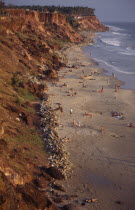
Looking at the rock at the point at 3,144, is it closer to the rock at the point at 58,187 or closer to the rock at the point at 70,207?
the rock at the point at 58,187

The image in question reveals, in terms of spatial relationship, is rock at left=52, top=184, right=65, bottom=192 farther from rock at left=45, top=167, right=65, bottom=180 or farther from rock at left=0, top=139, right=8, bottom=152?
rock at left=0, top=139, right=8, bottom=152

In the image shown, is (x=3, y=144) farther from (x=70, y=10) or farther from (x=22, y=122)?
(x=70, y=10)

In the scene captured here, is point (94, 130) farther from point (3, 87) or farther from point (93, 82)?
point (93, 82)

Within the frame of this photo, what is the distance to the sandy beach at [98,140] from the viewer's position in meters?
14.8

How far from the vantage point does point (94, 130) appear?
22625 mm

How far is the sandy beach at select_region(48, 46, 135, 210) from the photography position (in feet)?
48.5

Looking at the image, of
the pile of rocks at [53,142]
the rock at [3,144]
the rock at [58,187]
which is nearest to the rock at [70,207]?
the rock at [58,187]

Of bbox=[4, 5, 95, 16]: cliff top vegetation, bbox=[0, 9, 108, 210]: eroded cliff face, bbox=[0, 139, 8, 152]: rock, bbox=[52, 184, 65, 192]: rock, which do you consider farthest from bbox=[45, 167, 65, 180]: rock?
bbox=[4, 5, 95, 16]: cliff top vegetation

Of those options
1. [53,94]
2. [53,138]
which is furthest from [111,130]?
[53,94]

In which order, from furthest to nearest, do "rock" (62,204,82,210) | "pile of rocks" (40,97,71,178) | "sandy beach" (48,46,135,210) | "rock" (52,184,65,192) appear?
"pile of rocks" (40,97,71,178)
"sandy beach" (48,46,135,210)
"rock" (52,184,65,192)
"rock" (62,204,82,210)

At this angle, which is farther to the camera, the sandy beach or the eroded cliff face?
the sandy beach

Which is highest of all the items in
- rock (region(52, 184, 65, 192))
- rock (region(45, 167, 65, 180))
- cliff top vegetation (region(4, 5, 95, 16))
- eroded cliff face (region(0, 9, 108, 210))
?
cliff top vegetation (region(4, 5, 95, 16))

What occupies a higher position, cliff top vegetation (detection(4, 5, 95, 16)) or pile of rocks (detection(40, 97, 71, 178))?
cliff top vegetation (detection(4, 5, 95, 16))

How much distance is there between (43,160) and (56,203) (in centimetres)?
391
